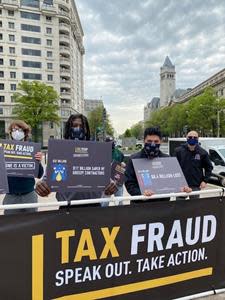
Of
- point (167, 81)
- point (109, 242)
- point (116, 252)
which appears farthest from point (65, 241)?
point (167, 81)

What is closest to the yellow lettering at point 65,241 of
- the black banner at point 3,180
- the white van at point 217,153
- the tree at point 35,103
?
the black banner at point 3,180

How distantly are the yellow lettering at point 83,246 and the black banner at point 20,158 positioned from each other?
1296mm

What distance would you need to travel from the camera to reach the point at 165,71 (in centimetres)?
16625

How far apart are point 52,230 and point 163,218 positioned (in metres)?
1.15

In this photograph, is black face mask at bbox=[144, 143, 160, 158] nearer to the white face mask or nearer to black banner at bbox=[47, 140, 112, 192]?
black banner at bbox=[47, 140, 112, 192]

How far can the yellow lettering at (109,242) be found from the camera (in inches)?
105

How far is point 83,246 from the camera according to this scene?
261cm

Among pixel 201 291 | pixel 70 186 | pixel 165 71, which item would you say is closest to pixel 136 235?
pixel 70 186

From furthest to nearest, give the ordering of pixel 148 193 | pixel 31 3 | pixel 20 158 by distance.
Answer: pixel 31 3 < pixel 20 158 < pixel 148 193

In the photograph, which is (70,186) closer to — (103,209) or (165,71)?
(103,209)

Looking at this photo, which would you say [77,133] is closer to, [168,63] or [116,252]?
[116,252]

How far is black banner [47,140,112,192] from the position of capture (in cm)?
276

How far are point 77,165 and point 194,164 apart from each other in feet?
9.78

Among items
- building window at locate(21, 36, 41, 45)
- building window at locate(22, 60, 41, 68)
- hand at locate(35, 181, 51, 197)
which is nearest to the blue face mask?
hand at locate(35, 181, 51, 197)
